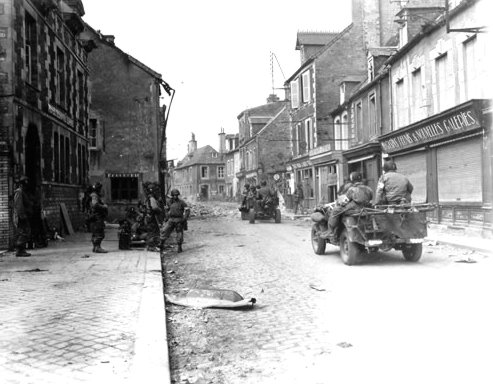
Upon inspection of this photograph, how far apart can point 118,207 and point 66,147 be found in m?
7.62

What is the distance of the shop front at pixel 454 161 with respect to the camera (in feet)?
42.9

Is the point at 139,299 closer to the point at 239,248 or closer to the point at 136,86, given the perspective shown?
the point at 239,248

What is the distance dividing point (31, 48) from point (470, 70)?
11.8m

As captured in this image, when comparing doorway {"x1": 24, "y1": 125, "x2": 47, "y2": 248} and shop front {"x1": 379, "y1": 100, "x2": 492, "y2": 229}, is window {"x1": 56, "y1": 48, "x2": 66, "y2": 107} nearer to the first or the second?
doorway {"x1": 24, "y1": 125, "x2": 47, "y2": 248}

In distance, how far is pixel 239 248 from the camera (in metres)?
12.1

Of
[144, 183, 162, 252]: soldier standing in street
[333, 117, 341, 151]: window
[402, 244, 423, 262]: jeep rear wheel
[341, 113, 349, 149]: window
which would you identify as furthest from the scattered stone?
[333, 117, 341, 151]: window

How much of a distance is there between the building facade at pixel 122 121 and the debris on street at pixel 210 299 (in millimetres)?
19464

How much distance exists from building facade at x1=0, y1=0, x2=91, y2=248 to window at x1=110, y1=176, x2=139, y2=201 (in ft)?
14.8

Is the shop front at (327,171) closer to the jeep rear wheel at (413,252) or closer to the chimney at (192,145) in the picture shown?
the jeep rear wheel at (413,252)

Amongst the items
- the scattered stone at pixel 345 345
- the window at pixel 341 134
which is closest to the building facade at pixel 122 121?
the window at pixel 341 134

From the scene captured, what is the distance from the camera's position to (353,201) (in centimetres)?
891

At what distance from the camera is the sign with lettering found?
Answer: 13295 millimetres

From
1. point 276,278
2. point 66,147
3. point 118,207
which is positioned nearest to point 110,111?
point 118,207

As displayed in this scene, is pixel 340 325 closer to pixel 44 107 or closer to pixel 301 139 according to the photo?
pixel 44 107
